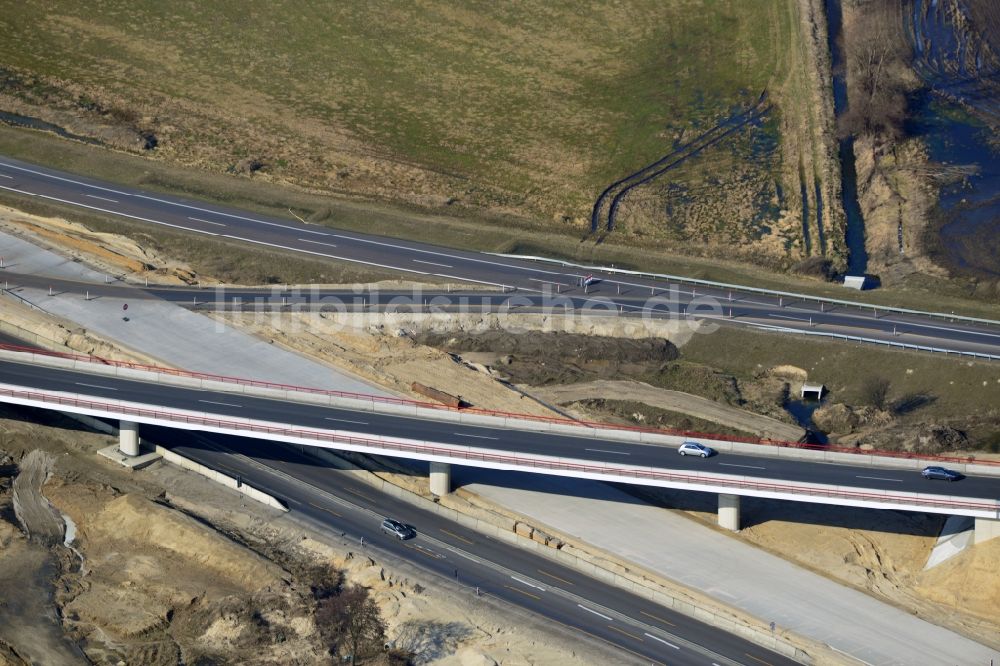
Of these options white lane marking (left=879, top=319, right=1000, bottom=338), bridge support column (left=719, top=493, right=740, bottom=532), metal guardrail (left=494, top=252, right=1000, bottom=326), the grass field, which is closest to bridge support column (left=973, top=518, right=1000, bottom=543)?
bridge support column (left=719, top=493, right=740, bottom=532)

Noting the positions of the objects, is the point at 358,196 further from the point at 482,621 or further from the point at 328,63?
the point at 482,621

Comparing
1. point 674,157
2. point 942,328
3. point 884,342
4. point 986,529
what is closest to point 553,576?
point 986,529

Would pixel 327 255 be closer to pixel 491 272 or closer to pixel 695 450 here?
pixel 491 272

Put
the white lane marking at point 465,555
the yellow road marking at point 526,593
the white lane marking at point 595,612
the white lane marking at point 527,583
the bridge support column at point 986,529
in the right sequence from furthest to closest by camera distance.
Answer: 1. the white lane marking at point 465,555
2. the white lane marking at point 527,583
3. the yellow road marking at point 526,593
4. the bridge support column at point 986,529
5. the white lane marking at point 595,612

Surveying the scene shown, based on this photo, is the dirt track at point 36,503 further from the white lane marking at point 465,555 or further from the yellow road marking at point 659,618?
the yellow road marking at point 659,618

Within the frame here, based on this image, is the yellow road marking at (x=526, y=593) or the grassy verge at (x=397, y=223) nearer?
the yellow road marking at (x=526, y=593)

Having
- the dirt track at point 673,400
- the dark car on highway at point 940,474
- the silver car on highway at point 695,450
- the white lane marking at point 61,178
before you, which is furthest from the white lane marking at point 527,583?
the white lane marking at point 61,178

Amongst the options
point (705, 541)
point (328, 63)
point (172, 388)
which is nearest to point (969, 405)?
point (705, 541)

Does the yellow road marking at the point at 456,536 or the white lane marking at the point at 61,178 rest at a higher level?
the white lane marking at the point at 61,178
